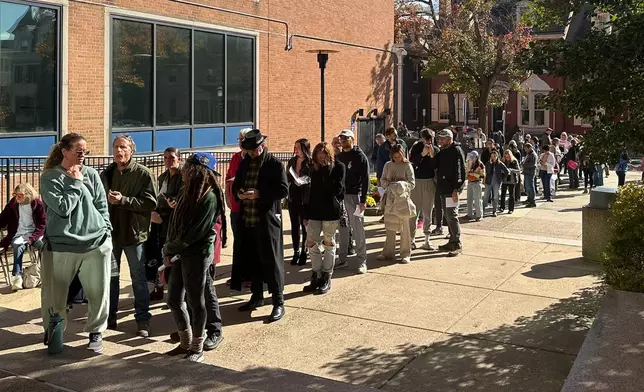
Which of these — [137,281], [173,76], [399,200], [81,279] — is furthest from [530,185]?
[81,279]

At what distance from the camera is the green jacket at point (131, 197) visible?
6547 millimetres

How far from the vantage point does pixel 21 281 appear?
8742 millimetres

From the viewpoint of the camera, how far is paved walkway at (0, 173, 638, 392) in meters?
5.18

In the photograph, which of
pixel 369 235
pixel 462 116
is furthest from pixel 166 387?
pixel 462 116

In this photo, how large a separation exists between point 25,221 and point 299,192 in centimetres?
335

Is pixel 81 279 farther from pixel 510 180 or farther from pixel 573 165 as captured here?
pixel 573 165

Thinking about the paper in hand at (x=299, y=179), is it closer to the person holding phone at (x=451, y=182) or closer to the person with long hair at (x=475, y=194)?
the person holding phone at (x=451, y=182)

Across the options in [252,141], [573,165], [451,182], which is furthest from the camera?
[573,165]

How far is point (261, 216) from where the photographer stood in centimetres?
725

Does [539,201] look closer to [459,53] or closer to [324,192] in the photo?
[324,192]

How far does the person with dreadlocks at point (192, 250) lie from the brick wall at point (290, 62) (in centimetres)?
919

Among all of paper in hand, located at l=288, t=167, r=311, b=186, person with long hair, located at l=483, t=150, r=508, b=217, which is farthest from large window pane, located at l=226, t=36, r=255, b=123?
paper in hand, located at l=288, t=167, r=311, b=186

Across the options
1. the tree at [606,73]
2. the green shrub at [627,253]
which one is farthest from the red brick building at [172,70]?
the green shrub at [627,253]

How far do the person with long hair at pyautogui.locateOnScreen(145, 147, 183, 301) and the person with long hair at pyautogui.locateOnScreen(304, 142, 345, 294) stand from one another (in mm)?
1547
